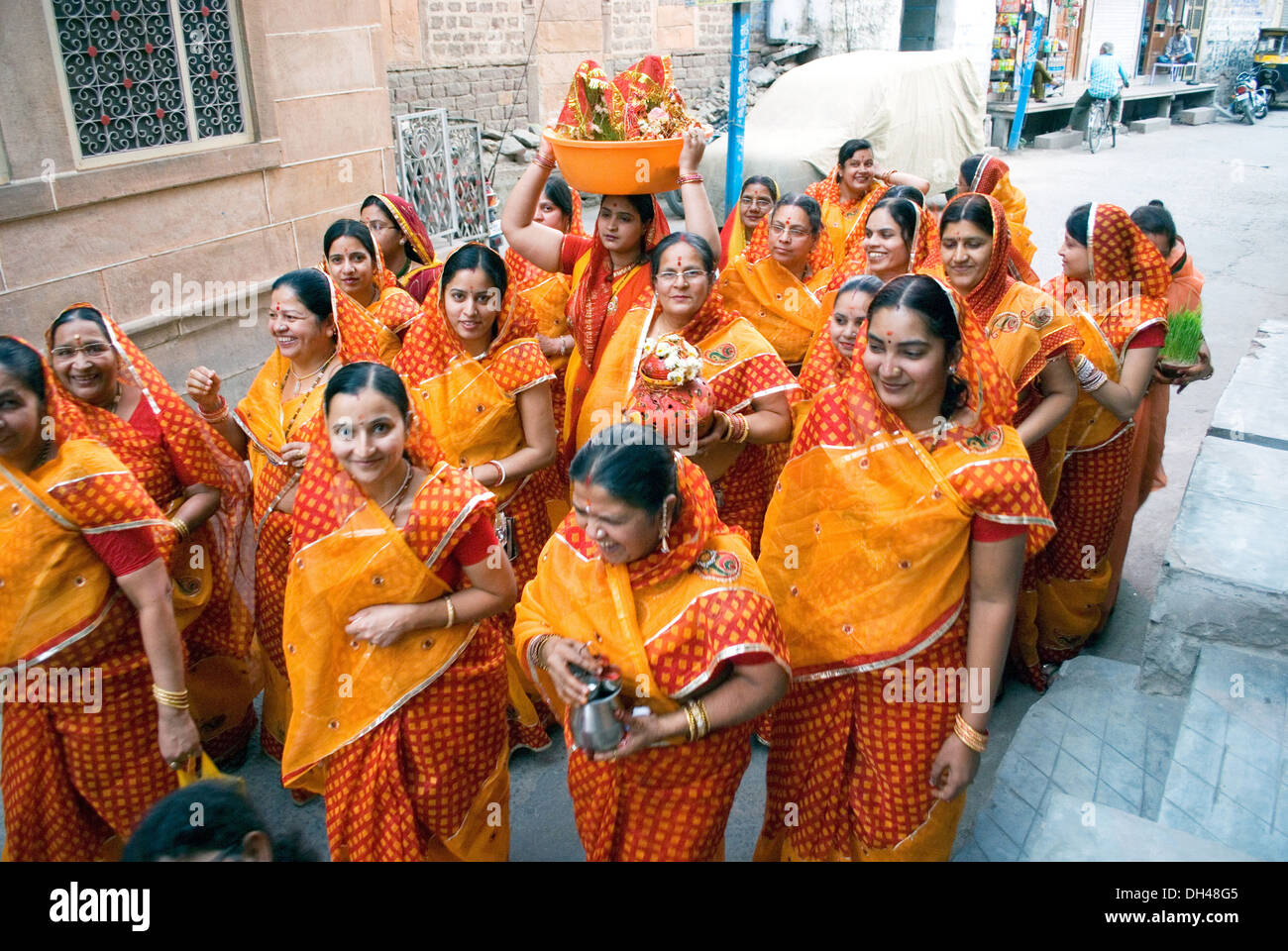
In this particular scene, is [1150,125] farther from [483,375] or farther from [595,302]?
[483,375]

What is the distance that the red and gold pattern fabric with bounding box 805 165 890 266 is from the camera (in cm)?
563

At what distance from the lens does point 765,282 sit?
469 centimetres

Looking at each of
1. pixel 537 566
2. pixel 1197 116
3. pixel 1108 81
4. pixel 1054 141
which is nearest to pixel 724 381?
pixel 537 566

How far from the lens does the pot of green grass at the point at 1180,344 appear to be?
13.5ft

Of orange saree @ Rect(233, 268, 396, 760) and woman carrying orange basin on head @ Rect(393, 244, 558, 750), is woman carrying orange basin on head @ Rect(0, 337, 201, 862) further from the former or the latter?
woman carrying orange basin on head @ Rect(393, 244, 558, 750)

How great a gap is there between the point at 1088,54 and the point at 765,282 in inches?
975

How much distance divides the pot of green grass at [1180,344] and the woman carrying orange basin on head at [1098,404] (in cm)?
12

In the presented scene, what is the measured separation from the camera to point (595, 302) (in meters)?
3.98

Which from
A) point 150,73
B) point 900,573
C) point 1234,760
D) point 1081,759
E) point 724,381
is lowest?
point 1081,759

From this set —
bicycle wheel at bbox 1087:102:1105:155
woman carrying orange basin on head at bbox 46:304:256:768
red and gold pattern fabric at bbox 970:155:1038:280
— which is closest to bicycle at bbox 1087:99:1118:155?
bicycle wheel at bbox 1087:102:1105:155

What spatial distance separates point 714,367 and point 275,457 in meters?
1.54

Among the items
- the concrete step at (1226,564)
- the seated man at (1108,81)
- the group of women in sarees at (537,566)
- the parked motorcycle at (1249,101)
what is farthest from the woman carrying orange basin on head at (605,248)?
the parked motorcycle at (1249,101)

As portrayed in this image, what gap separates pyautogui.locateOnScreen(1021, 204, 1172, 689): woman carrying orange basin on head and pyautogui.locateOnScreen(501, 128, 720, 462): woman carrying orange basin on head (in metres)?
1.56
